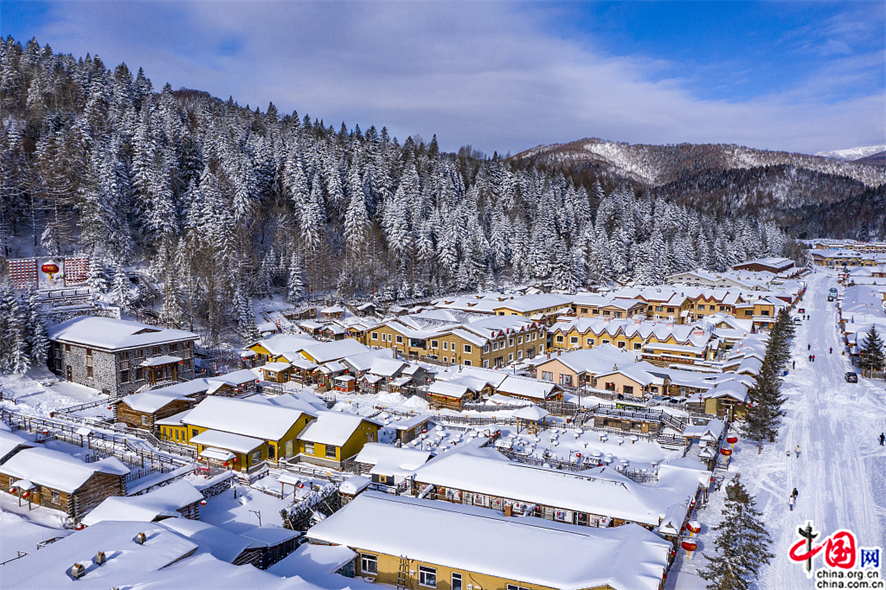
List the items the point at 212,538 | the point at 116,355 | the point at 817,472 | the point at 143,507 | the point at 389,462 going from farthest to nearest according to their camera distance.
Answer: the point at 116,355 < the point at 817,472 < the point at 389,462 < the point at 143,507 < the point at 212,538

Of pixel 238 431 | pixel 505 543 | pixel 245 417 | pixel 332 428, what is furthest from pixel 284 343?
pixel 505 543

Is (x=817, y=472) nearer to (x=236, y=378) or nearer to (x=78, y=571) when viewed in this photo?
(x=78, y=571)

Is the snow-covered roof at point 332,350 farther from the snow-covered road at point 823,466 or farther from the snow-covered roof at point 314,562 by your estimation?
the snow-covered road at point 823,466

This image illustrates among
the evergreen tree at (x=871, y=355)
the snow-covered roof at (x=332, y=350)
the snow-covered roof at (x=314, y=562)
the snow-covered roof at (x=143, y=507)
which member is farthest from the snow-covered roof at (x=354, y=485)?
the evergreen tree at (x=871, y=355)

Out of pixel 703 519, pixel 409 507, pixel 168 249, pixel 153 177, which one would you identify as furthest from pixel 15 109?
pixel 703 519

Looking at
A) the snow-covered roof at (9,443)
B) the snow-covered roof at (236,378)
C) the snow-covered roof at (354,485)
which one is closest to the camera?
the snow-covered roof at (354,485)

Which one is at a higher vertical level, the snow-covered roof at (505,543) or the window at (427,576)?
the snow-covered roof at (505,543)

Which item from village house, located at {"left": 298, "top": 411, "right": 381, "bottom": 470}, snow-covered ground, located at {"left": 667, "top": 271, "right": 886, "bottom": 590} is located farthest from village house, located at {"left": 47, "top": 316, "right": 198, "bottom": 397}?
snow-covered ground, located at {"left": 667, "top": 271, "right": 886, "bottom": 590}

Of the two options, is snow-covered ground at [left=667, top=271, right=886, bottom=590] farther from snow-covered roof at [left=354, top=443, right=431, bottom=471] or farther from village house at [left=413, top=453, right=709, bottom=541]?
snow-covered roof at [left=354, top=443, right=431, bottom=471]
